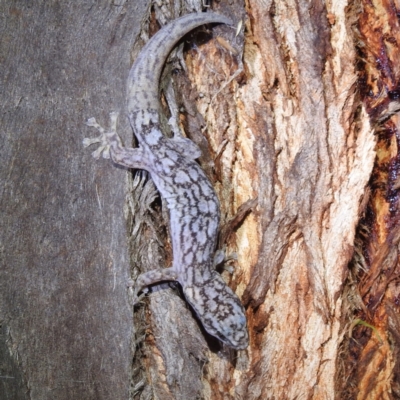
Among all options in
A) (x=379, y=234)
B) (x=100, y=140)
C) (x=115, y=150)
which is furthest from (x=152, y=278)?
(x=379, y=234)

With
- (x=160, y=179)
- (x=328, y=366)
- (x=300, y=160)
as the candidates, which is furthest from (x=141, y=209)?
(x=328, y=366)

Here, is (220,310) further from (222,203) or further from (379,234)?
(379,234)

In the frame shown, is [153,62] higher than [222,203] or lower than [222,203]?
higher

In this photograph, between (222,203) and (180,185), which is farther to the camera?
(222,203)

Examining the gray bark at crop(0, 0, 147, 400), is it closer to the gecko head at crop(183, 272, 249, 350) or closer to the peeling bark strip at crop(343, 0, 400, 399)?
the gecko head at crop(183, 272, 249, 350)

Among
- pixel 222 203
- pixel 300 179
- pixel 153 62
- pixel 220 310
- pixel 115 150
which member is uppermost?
pixel 153 62

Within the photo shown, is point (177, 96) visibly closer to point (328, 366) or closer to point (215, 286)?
point (215, 286)

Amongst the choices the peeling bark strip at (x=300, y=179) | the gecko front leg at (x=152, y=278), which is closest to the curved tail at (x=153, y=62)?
the peeling bark strip at (x=300, y=179)
